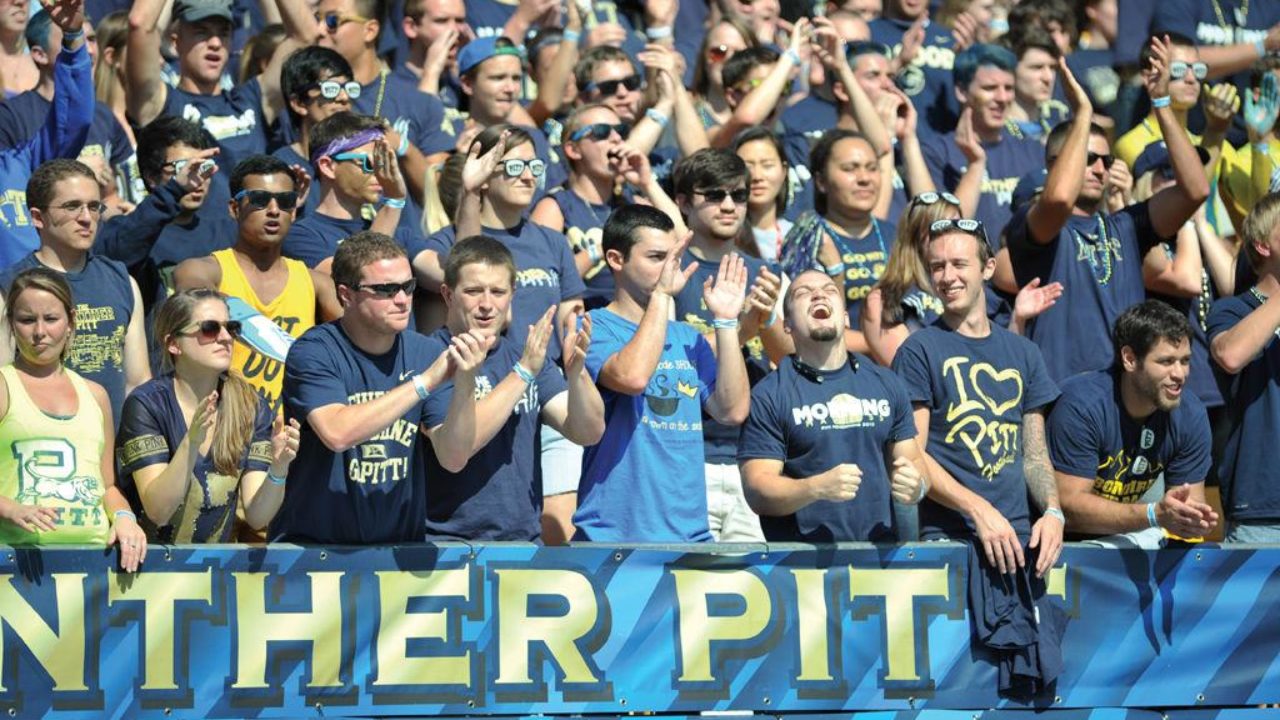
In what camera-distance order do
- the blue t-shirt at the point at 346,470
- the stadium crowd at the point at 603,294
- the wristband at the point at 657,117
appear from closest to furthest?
the blue t-shirt at the point at 346,470
the stadium crowd at the point at 603,294
the wristband at the point at 657,117

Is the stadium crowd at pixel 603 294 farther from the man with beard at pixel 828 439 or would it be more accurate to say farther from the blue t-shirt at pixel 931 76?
the blue t-shirt at pixel 931 76

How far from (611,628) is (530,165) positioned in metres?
2.73

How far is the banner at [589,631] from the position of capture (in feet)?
22.4

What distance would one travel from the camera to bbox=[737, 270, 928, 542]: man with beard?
24.4 ft

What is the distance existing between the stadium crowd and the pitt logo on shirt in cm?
1

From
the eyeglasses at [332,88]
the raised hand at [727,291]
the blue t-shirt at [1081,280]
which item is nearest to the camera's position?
the raised hand at [727,291]

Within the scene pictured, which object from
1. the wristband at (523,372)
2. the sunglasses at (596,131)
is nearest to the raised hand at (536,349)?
the wristband at (523,372)

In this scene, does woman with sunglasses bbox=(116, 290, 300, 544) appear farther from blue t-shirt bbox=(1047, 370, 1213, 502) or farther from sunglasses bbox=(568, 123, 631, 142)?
blue t-shirt bbox=(1047, 370, 1213, 502)

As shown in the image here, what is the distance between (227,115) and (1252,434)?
5680 mm

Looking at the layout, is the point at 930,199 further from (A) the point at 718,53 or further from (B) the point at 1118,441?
(A) the point at 718,53

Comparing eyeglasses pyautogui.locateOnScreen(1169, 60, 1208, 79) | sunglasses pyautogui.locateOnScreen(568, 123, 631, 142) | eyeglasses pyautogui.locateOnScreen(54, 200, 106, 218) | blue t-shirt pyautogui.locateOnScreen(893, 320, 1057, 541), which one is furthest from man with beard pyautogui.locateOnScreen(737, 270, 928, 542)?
eyeglasses pyautogui.locateOnScreen(1169, 60, 1208, 79)

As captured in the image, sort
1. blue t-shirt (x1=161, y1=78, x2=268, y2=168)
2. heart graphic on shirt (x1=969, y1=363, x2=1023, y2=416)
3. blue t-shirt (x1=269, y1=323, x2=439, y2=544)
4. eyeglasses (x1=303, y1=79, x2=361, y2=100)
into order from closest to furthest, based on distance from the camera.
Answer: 1. blue t-shirt (x1=269, y1=323, x2=439, y2=544)
2. heart graphic on shirt (x1=969, y1=363, x2=1023, y2=416)
3. eyeglasses (x1=303, y1=79, x2=361, y2=100)
4. blue t-shirt (x1=161, y1=78, x2=268, y2=168)

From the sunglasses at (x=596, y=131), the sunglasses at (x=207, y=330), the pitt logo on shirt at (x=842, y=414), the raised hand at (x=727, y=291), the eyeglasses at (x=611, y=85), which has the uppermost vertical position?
the eyeglasses at (x=611, y=85)

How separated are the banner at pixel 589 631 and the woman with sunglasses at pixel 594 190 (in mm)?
2552
